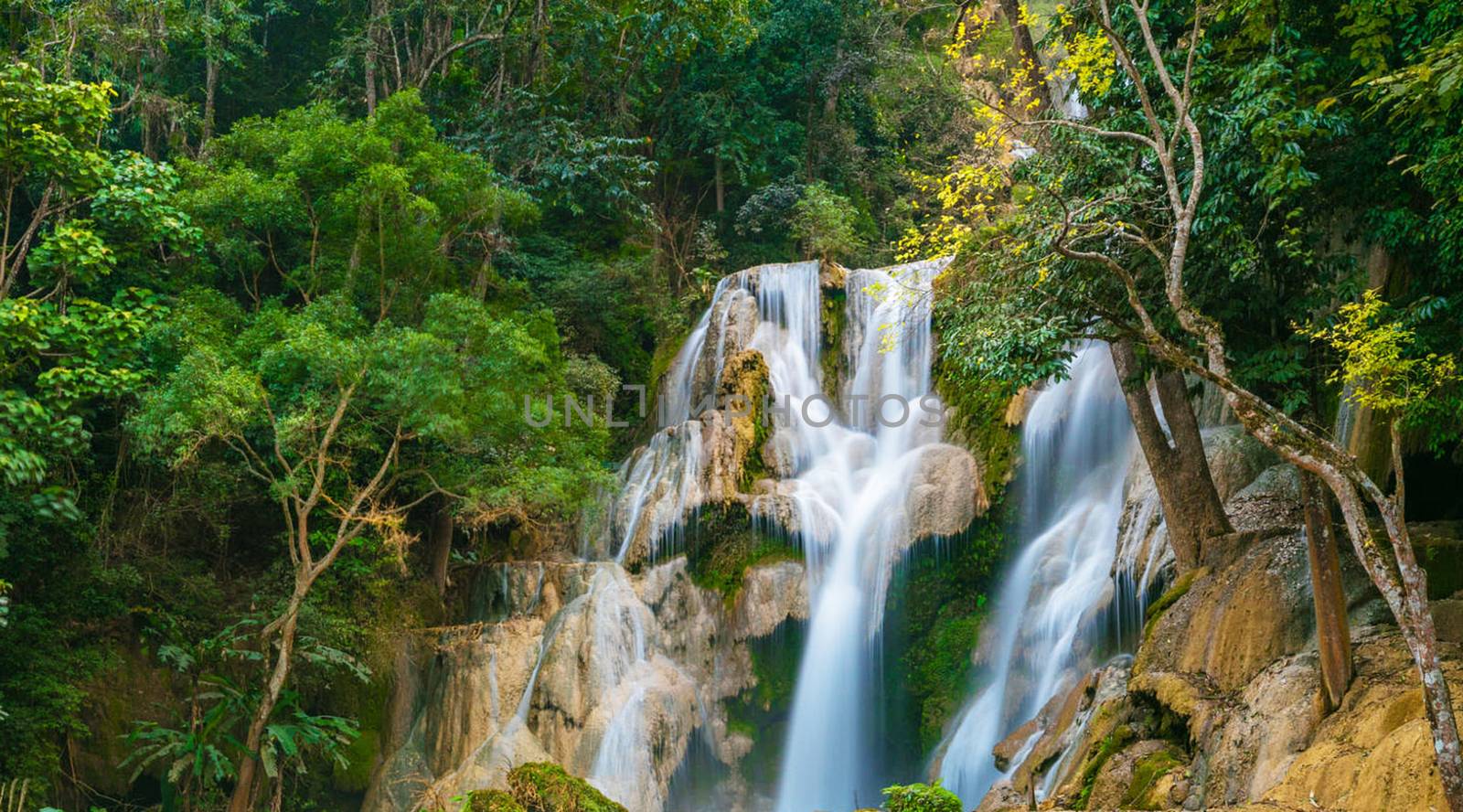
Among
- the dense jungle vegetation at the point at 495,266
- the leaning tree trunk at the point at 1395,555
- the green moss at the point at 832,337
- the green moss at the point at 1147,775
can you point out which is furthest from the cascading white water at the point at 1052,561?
the leaning tree trunk at the point at 1395,555

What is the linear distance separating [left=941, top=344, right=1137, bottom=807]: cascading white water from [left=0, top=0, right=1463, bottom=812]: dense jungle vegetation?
68cm

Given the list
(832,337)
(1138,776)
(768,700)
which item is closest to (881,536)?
(768,700)

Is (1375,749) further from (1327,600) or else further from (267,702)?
(267,702)

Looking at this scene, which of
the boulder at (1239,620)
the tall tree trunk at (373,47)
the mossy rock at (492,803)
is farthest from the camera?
the tall tree trunk at (373,47)

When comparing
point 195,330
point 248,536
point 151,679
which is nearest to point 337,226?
point 195,330

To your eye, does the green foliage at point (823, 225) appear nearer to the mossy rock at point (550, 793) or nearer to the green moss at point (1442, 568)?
the green moss at point (1442, 568)

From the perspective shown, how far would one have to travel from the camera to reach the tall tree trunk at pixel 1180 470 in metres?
11.5

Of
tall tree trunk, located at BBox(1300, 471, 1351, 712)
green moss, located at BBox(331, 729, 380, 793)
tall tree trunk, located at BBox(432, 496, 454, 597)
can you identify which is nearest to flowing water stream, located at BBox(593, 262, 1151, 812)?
tall tree trunk, located at BBox(432, 496, 454, 597)

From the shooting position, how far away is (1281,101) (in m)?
8.90

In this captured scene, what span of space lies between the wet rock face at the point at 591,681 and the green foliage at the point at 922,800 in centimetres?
745

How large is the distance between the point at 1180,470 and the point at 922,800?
16.6 feet

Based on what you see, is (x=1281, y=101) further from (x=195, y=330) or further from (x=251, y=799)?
(x=251, y=799)

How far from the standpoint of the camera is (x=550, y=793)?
8.89 m

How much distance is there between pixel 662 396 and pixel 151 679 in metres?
10.5
